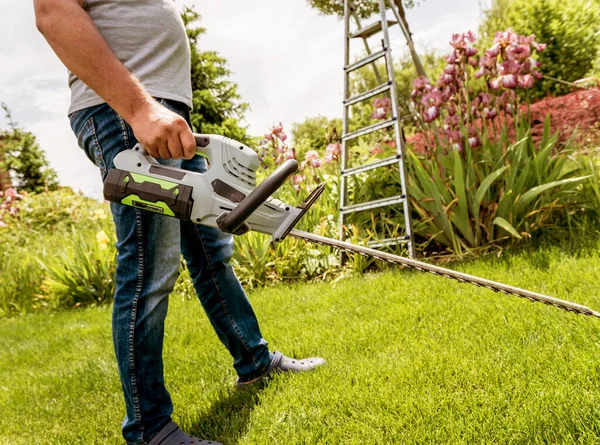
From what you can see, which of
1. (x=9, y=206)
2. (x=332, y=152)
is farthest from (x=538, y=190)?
(x=9, y=206)

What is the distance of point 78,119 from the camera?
1588 millimetres

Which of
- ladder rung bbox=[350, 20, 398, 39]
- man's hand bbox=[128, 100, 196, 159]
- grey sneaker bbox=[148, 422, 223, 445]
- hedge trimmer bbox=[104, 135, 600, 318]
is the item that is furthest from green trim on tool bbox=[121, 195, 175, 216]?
ladder rung bbox=[350, 20, 398, 39]

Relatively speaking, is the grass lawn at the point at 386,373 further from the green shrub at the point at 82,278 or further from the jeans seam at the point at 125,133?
the green shrub at the point at 82,278

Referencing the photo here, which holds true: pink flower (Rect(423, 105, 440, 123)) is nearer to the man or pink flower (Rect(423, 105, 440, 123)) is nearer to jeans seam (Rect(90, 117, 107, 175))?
the man

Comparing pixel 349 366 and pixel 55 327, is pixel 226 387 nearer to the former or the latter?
pixel 349 366

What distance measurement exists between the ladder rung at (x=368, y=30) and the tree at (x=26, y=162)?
14.2 m

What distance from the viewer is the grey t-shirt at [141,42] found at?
152 cm

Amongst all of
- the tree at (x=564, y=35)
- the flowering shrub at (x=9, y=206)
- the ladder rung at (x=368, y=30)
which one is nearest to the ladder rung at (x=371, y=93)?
the ladder rung at (x=368, y=30)

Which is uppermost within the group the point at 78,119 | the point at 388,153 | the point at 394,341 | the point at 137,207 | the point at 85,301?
the point at 78,119

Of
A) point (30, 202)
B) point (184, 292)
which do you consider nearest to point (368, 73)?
point (30, 202)

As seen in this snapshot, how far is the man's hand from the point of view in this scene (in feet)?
4.36

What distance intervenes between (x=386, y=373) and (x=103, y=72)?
4.85 ft

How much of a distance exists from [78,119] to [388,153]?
3.09 metres

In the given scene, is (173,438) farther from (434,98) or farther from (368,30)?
(368,30)
